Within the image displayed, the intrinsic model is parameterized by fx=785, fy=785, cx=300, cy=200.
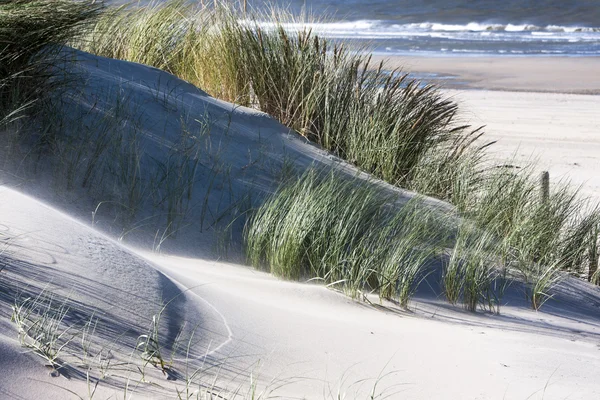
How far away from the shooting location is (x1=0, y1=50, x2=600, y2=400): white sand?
2.25m

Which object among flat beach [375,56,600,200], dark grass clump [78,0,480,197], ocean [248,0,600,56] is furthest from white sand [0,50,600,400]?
ocean [248,0,600,56]

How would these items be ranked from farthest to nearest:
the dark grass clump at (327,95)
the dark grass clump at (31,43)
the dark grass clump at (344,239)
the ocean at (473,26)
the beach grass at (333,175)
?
the ocean at (473,26)
the dark grass clump at (327,95)
the dark grass clump at (31,43)
the beach grass at (333,175)
the dark grass clump at (344,239)

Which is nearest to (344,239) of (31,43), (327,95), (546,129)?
(31,43)

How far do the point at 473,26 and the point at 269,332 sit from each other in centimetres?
3385

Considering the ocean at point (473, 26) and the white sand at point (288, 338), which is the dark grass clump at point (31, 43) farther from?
the ocean at point (473, 26)

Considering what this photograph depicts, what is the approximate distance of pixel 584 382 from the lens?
8.61 feet

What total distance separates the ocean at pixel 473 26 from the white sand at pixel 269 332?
69.5ft

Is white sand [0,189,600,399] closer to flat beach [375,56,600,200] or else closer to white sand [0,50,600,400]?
white sand [0,50,600,400]

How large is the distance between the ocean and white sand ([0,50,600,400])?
21.2 metres

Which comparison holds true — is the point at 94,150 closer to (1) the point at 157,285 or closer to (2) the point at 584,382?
(1) the point at 157,285

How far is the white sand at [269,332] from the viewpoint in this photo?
2.25 metres

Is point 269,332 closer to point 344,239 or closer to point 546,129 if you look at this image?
point 344,239

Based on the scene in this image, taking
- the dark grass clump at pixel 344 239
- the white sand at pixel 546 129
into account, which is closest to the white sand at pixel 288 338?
the dark grass clump at pixel 344 239

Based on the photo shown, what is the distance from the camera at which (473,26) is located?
34.6m
